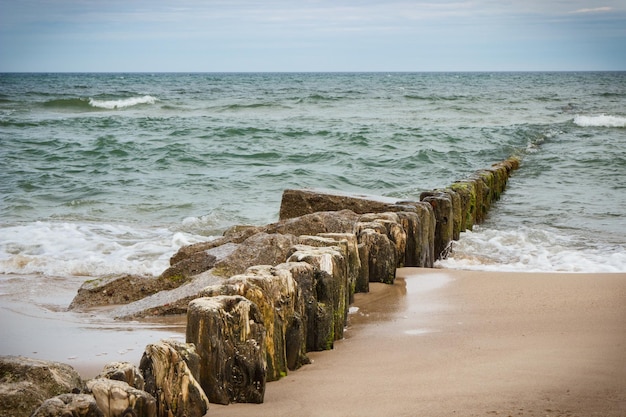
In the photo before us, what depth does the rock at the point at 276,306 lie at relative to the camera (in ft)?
12.4

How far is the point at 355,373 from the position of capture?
3.90m

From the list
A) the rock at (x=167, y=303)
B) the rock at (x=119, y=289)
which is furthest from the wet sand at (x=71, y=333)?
the rock at (x=119, y=289)

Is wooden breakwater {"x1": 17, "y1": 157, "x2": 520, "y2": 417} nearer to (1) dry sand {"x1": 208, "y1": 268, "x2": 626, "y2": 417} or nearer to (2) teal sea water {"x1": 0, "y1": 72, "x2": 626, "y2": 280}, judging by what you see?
(1) dry sand {"x1": 208, "y1": 268, "x2": 626, "y2": 417}

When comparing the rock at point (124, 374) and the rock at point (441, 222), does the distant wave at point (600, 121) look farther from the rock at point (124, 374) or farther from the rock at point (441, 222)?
the rock at point (124, 374)

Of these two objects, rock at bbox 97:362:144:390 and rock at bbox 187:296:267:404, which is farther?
rock at bbox 187:296:267:404

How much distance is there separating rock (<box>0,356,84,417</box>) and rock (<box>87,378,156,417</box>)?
Answer: 43cm

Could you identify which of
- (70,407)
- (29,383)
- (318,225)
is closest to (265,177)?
(318,225)

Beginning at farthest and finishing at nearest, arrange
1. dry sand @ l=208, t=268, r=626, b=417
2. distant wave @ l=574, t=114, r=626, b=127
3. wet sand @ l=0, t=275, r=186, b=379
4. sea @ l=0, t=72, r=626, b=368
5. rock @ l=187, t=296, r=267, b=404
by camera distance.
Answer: distant wave @ l=574, t=114, r=626, b=127 < sea @ l=0, t=72, r=626, b=368 < wet sand @ l=0, t=275, r=186, b=379 < rock @ l=187, t=296, r=267, b=404 < dry sand @ l=208, t=268, r=626, b=417

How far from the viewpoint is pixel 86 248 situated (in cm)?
920

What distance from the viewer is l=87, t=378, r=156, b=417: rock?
2.53 metres

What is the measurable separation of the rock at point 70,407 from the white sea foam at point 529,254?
5843mm

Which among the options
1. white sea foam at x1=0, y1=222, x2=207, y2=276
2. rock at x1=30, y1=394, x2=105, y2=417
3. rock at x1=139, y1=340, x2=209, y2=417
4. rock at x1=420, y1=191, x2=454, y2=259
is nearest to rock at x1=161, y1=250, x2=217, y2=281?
white sea foam at x1=0, y1=222, x2=207, y2=276

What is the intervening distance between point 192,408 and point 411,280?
3650 millimetres

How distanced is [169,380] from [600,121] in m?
28.1
